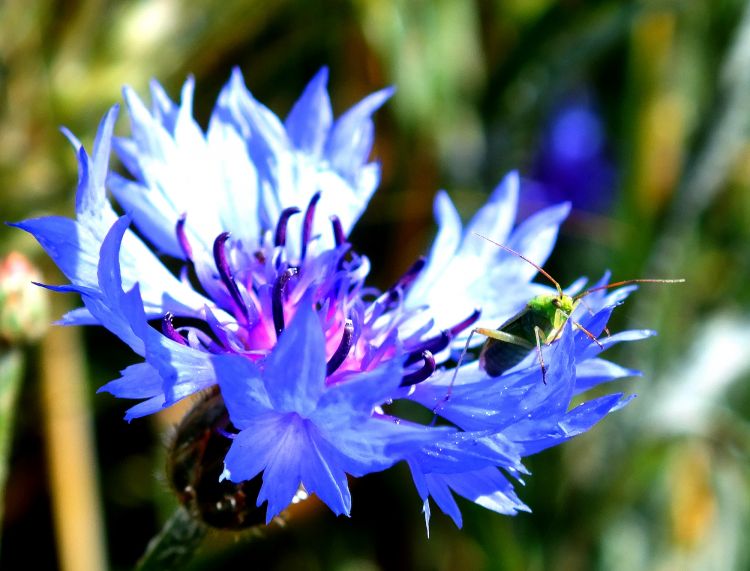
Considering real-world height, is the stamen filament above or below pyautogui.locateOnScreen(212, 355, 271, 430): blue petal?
above

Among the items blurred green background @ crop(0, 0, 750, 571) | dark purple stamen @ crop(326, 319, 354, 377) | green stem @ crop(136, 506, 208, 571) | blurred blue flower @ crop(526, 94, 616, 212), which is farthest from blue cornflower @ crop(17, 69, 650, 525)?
blurred blue flower @ crop(526, 94, 616, 212)

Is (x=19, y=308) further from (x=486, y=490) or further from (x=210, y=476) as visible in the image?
(x=486, y=490)

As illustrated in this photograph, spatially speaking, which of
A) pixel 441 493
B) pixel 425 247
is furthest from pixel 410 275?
pixel 425 247

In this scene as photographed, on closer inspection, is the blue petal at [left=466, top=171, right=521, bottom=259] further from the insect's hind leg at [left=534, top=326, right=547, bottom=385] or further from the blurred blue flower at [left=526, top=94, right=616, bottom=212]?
the blurred blue flower at [left=526, top=94, right=616, bottom=212]

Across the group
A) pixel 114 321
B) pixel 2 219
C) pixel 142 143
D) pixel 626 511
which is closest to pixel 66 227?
pixel 114 321

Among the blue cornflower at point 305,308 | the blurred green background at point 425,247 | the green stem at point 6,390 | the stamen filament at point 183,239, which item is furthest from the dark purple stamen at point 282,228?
the blurred green background at point 425,247

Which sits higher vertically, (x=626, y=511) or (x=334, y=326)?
(x=334, y=326)

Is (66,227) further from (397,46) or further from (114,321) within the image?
(397,46)
